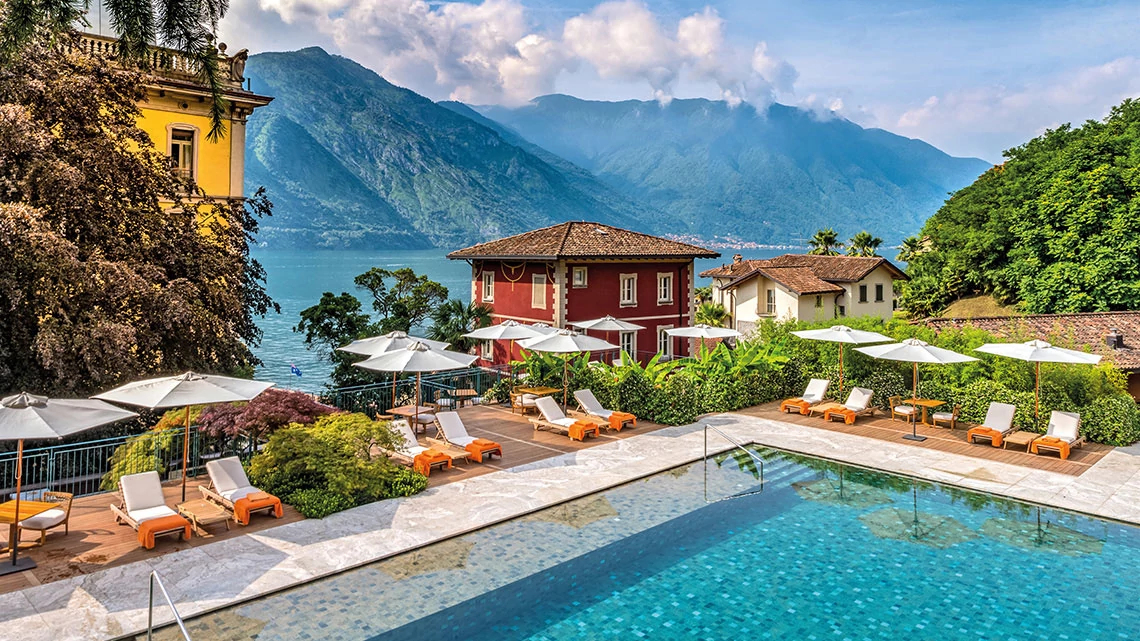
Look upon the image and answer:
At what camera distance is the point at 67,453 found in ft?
45.9

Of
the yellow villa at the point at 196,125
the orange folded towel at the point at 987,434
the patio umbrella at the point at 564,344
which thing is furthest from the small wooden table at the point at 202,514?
the orange folded towel at the point at 987,434

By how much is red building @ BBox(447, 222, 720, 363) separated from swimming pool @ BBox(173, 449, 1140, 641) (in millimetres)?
19485

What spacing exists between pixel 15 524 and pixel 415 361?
6927mm

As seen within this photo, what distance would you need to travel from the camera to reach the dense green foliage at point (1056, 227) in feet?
117

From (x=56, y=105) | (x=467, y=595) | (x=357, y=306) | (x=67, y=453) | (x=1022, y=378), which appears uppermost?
(x=56, y=105)

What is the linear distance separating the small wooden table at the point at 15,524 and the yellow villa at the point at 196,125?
13600 mm

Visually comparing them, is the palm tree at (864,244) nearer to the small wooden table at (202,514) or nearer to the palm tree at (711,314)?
the palm tree at (711,314)

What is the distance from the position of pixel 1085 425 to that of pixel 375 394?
16807 mm

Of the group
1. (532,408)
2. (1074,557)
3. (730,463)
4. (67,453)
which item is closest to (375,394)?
(532,408)

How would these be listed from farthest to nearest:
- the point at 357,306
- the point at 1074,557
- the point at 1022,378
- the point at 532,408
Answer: the point at 357,306 → the point at 532,408 → the point at 1022,378 → the point at 1074,557

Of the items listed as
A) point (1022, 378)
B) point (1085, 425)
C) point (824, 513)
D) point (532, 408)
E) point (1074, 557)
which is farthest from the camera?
point (532, 408)

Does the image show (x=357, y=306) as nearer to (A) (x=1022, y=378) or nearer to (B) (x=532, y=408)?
(B) (x=532, y=408)

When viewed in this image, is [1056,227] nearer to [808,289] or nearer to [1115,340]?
[808,289]

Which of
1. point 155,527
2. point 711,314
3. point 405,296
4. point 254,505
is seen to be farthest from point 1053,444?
point 711,314
